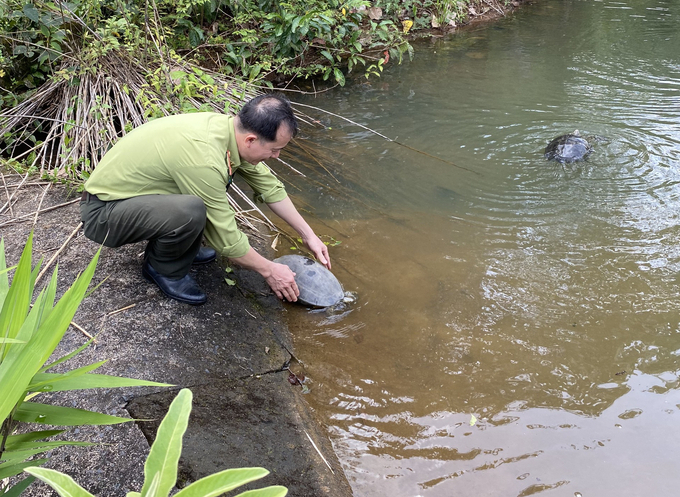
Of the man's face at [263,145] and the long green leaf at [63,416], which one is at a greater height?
the man's face at [263,145]

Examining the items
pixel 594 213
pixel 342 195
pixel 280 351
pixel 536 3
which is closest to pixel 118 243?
pixel 280 351

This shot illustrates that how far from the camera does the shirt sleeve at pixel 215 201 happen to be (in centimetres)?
246

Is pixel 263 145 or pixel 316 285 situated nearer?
pixel 263 145

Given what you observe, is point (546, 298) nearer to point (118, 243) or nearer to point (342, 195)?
point (342, 195)

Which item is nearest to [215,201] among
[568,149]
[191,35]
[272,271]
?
[272,271]

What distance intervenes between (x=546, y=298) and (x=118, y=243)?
2464 mm

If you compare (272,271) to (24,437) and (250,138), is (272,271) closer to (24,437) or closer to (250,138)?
(250,138)

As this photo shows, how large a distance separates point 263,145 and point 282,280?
2.35 ft

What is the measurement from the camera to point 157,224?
2539mm

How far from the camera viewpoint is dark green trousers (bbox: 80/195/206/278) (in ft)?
A: 8.18

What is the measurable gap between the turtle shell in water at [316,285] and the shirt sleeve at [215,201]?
0.56 meters

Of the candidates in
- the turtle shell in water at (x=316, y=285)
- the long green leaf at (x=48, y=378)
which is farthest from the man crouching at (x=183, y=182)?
the long green leaf at (x=48, y=378)

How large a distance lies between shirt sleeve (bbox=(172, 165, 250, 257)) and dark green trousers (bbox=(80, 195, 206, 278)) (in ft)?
0.15

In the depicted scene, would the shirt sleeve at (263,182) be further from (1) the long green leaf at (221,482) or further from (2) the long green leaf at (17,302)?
(1) the long green leaf at (221,482)
